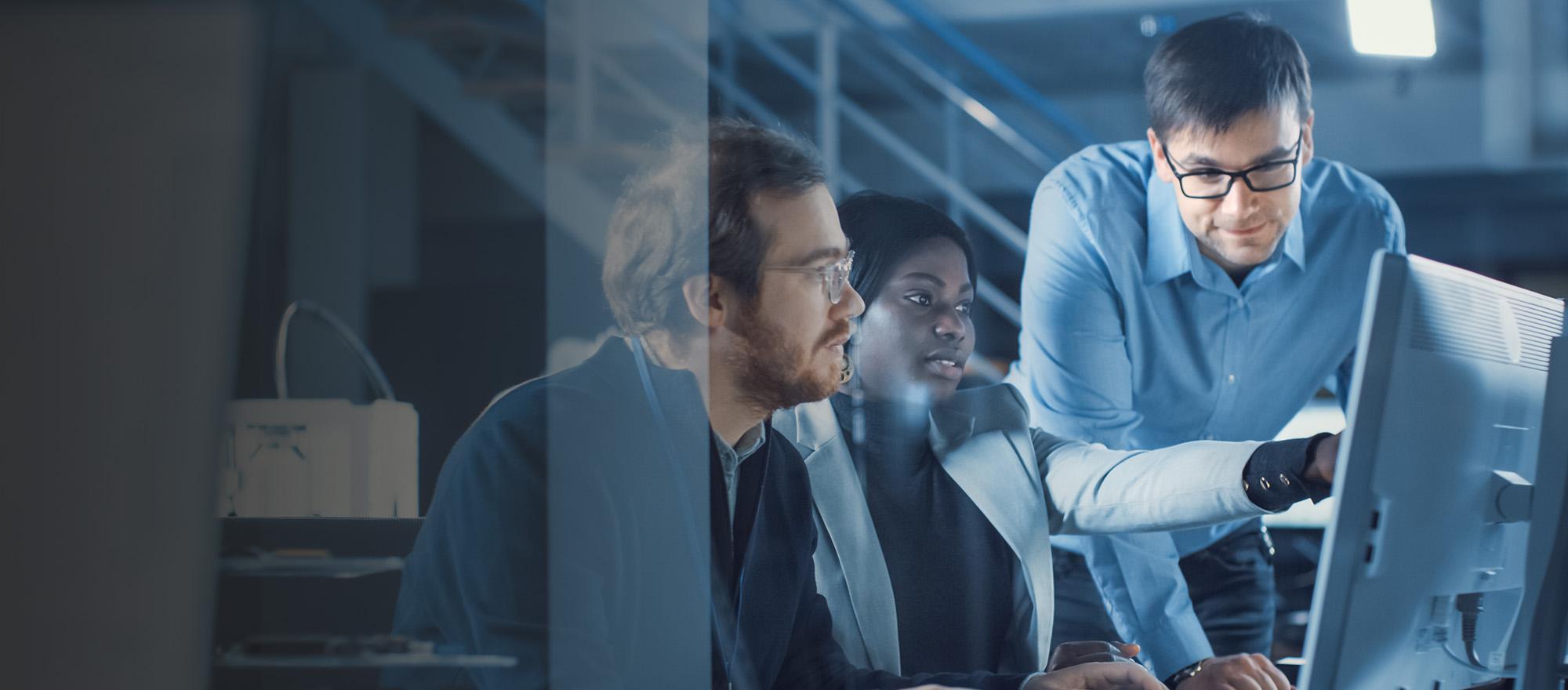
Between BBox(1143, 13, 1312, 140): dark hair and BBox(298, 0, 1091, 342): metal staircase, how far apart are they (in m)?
0.18

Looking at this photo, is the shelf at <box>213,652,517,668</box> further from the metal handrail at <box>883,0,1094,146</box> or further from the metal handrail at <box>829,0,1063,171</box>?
the metal handrail at <box>883,0,1094,146</box>

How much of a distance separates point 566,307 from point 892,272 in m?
0.39

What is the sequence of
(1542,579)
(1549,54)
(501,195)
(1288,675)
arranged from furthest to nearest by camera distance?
(501,195)
(1549,54)
(1288,675)
(1542,579)

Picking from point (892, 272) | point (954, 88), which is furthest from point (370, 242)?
point (954, 88)

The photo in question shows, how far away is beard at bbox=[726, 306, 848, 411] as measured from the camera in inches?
51.1

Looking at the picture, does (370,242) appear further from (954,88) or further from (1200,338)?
(1200,338)

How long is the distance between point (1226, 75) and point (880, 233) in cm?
48

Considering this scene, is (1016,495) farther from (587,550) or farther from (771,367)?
(587,550)

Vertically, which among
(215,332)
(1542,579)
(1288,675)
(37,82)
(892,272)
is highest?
(37,82)

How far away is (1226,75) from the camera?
1532mm

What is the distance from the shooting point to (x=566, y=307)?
1.30m

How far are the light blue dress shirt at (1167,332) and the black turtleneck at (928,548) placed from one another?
0.50ft

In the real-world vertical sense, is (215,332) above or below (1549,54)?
below

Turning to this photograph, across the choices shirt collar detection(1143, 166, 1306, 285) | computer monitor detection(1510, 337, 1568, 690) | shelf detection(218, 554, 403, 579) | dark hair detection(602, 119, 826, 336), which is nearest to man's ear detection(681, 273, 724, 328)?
dark hair detection(602, 119, 826, 336)
